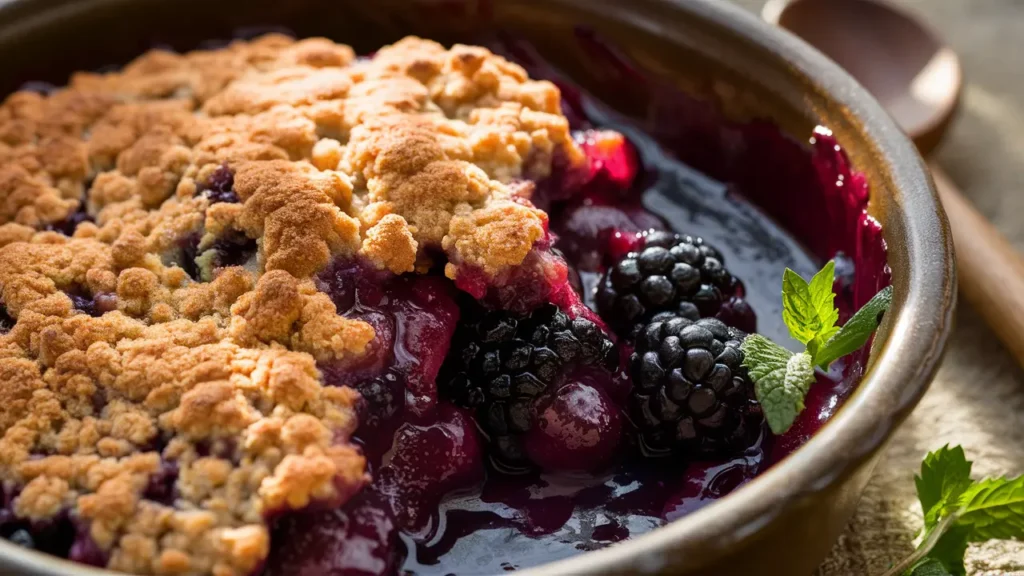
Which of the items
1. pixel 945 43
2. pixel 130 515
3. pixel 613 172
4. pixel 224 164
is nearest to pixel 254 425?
pixel 130 515

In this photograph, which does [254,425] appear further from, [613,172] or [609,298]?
[613,172]

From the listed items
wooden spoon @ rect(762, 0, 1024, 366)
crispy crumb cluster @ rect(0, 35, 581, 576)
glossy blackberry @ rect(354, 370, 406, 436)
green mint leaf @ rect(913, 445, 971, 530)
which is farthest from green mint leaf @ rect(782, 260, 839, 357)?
wooden spoon @ rect(762, 0, 1024, 366)

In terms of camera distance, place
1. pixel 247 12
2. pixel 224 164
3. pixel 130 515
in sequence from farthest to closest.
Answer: pixel 247 12
pixel 224 164
pixel 130 515

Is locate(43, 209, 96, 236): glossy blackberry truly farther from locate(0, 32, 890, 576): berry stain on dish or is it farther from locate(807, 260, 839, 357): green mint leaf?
locate(807, 260, 839, 357): green mint leaf

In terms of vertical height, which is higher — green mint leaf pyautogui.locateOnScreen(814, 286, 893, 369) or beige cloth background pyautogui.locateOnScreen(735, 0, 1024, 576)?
green mint leaf pyautogui.locateOnScreen(814, 286, 893, 369)

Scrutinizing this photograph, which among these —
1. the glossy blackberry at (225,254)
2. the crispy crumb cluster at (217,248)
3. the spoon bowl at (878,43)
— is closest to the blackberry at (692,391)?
the crispy crumb cluster at (217,248)

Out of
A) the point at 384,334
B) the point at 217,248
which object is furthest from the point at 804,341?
the point at 217,248
